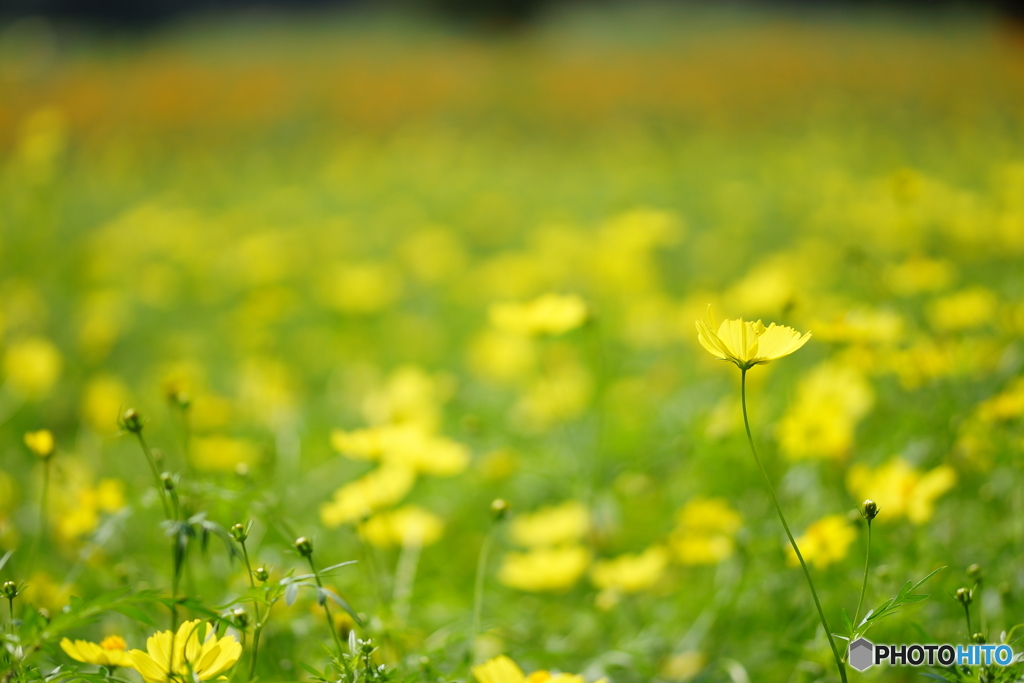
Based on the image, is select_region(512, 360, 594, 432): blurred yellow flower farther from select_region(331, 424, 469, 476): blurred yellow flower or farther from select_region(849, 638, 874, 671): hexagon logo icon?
select_region(849, 638, 874, 671): hexagon logo icon

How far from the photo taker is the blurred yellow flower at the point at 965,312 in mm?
985

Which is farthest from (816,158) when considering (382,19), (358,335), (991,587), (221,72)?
(382,19)

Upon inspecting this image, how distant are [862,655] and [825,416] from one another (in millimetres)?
282

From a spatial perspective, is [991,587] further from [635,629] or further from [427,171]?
[427,171]

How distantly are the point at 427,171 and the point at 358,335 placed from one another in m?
2.20

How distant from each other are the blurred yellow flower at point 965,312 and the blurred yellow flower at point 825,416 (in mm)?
151

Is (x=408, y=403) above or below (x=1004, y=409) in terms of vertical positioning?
below

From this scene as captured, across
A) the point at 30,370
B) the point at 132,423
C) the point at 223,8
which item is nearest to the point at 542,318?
the point at 132,423

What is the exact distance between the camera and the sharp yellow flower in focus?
450 millimetres

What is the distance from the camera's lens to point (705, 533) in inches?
33.2

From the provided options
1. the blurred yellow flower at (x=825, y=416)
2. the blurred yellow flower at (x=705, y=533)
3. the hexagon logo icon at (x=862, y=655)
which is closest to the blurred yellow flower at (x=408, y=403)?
the blurred yellow flower at (x=705, y=533)

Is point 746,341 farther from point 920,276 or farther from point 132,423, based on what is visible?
point 920,276

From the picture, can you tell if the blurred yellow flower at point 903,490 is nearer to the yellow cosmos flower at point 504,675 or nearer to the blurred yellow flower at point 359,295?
the yellow cosmos flower at point 504,675

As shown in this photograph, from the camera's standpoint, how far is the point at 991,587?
0.69 metres
